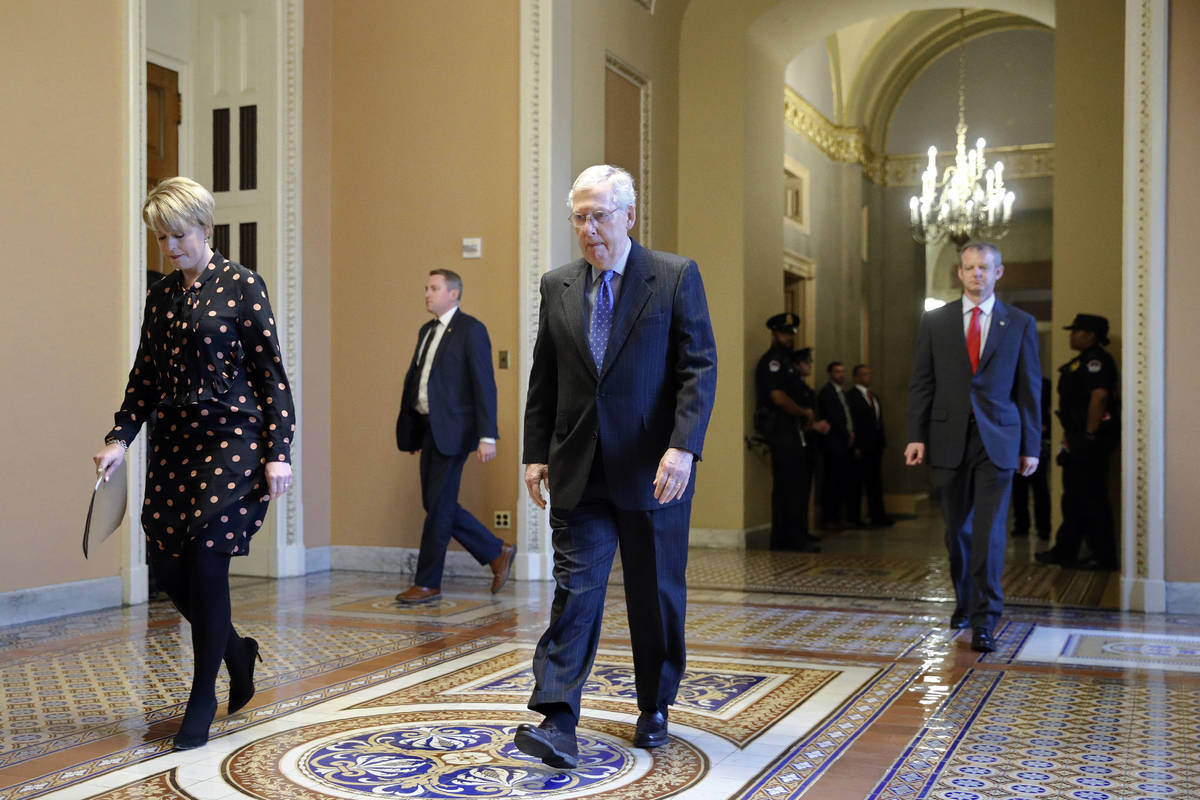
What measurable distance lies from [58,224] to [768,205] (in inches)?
221

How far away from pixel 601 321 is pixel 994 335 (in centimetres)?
238

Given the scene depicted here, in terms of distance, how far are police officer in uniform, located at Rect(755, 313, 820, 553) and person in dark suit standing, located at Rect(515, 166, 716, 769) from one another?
233 inches

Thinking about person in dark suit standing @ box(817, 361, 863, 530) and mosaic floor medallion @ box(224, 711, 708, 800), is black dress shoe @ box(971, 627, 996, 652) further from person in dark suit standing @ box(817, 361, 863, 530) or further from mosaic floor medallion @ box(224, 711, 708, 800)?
person in dark suit standing @ box(817, 361, 863, 530)

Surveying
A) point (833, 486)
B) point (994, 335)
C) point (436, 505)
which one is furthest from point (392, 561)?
point (833, 486)

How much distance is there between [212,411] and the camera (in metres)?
3.29

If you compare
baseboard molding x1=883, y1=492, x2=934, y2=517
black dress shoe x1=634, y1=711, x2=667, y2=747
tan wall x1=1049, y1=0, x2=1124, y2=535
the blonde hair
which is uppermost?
tan wall x1=1049, y1=0, x2=1124, y2=535

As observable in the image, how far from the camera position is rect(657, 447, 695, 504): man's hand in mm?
2998

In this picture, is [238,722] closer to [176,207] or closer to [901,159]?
[176,207]

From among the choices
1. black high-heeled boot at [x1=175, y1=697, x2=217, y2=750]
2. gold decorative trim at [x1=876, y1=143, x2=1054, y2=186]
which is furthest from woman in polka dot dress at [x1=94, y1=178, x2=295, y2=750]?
gold decorative trim at [x1=876, y1=143, x2=1054, y2=186]

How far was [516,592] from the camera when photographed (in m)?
6.49

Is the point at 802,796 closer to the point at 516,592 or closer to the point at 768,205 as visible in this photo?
the point at 516,592

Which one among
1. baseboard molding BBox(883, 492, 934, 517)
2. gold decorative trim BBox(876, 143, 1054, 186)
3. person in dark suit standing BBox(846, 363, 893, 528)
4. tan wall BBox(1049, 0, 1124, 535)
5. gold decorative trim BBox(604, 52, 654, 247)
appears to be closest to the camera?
tan wall BBox(1049, 0, 1124, 535)

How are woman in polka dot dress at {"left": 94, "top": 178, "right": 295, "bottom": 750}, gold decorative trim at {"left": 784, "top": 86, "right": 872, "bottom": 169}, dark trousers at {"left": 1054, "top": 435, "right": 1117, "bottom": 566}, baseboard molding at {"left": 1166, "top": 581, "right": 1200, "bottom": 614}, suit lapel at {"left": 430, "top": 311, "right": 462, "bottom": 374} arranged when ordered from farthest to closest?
gold decorative trim at {"left": 784, "top": 86, "right": 872, "bottom": 169} → dark trousers at {"left": 1054, "top": 435, "right": 1117, "bottom": 566} → suit lapel at {"left": 430, "top": 311, "right": 462, "bottom": 374} → baseboard molding at {"left": 1166, "top": 581, "right": 1200, "bottom": 614} → woman in polka dot dress at {"left": 94, "top": 178, "right": 295, "bottom": 750}

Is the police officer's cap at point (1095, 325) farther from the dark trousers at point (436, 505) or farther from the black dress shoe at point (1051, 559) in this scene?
the dark trousers at point (436, 505)
